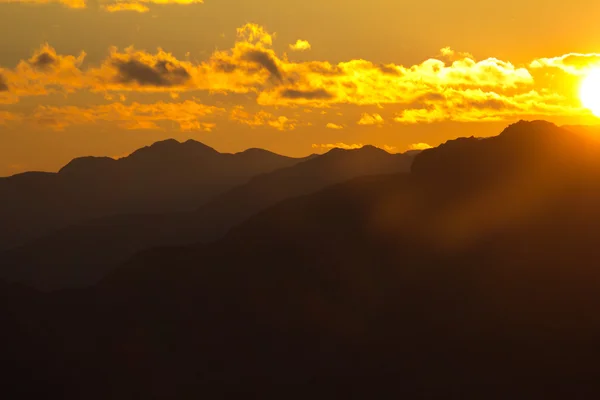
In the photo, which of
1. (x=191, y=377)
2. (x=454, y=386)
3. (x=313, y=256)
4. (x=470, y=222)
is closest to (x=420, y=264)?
(x=470, y=222)

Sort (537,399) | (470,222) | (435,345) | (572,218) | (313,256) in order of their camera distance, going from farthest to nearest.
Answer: (313,256)
(470,222)
(572,218)
(435,345)
(537,399)

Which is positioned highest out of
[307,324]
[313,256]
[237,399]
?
[313,256]

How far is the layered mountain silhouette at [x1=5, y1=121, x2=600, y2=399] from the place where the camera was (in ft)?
480

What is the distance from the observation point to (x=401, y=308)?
16650cm

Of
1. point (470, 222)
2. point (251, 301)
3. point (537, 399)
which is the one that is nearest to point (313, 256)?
point (251, 301)

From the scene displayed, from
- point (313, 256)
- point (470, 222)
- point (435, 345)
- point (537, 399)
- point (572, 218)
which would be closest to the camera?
point (537, 399)

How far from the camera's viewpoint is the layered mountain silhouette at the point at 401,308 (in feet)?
480

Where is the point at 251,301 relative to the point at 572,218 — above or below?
below

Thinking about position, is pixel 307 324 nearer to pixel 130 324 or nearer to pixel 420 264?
pixel 420 264

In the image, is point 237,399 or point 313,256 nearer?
point 237,399

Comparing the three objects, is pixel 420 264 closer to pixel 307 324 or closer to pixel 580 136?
pixel 307 324

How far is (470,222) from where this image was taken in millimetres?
178500

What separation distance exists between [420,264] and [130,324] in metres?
63.7

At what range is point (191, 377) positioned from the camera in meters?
172
